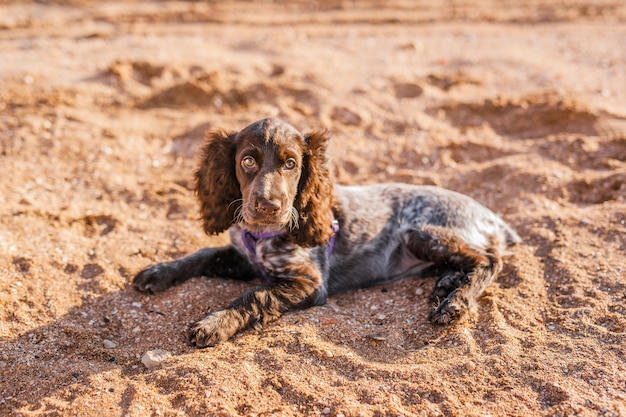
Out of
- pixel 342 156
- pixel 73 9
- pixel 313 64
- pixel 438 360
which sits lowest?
pixel 438 360

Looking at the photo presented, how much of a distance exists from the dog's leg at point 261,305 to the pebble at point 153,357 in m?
0.24

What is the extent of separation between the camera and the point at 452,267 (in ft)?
17.7

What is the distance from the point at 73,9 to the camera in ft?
41.9

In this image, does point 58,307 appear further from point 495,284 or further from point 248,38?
point 248,38

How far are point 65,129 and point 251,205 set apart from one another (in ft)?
13.7

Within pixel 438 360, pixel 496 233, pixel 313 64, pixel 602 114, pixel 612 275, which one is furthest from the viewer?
pixel 313 64

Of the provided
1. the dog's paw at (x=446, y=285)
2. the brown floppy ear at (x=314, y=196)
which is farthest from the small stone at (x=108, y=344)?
the dog's paw at (x=446, y=285)

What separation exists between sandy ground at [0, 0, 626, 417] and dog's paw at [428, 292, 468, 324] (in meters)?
0.10

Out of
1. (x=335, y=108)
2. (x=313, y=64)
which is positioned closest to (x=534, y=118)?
(x=335, y=108)

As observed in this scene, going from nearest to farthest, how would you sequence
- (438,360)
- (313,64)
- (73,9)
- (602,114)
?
(438,360)
(602,114)
(313,64)
(73,9)

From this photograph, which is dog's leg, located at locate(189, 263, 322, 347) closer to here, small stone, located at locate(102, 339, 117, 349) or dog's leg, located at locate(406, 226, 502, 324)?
small stone, located at locate(102, 339, 117, 349)

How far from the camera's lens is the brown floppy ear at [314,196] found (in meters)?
4.91

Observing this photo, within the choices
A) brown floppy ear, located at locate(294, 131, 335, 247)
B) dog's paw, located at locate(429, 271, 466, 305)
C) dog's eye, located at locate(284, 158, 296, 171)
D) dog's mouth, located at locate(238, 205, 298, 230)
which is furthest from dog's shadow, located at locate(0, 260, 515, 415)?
dog's eye, located at locate(284, 158, 296, 171)

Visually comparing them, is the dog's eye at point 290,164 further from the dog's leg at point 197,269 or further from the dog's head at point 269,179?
the dog's leg at point 197,269
